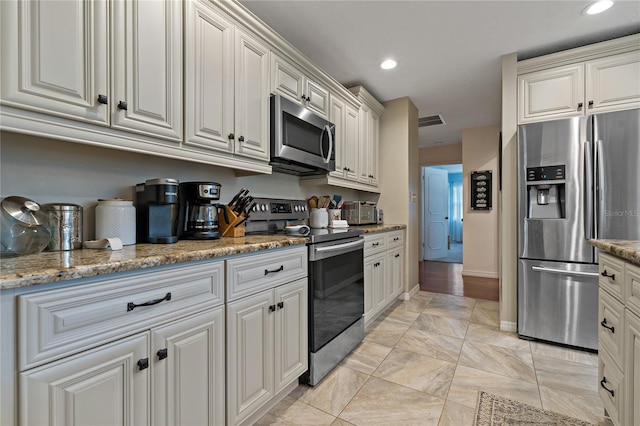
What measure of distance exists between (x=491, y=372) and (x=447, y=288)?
2.29 metres

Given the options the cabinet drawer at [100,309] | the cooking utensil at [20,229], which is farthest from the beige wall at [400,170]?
the cooking utensil at [20,229]

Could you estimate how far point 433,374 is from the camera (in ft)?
6.50

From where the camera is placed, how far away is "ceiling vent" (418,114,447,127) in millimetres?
4418

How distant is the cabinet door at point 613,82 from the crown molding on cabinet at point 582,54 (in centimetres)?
5

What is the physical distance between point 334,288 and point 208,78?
59.7 inches

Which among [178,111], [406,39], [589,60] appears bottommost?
[178,111]

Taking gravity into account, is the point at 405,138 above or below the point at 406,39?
below

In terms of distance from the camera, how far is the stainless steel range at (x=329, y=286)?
1.83m

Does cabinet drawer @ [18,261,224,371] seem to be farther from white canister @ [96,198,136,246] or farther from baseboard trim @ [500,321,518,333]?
baseboard trim @ [500,321,518,333]

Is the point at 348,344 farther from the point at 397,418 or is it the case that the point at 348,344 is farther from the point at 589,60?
the point at 589,60

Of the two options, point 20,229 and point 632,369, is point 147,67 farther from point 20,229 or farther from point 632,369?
point 632,369

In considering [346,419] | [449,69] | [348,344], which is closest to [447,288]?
[348,344]

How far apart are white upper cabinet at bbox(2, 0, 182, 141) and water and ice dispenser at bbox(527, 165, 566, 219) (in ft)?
8.87

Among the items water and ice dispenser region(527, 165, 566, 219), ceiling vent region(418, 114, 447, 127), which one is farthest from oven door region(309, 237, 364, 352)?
ceiling vent region(418, 114, 447, 127)
